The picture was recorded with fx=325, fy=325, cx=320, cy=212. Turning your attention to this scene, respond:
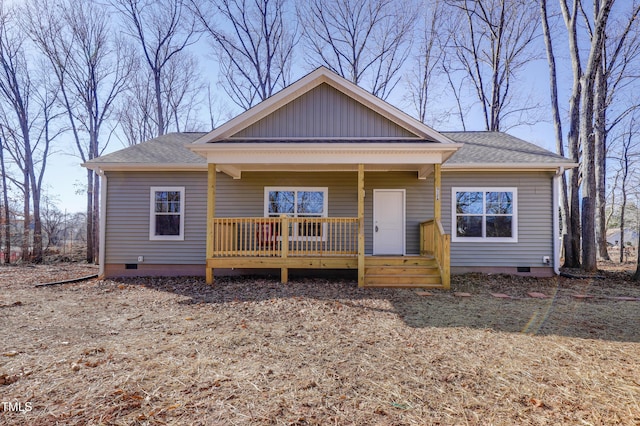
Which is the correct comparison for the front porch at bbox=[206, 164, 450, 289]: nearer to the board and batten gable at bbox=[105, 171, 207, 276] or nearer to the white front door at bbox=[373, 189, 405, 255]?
the white front door at bbox=[373, 189, 405, 255]

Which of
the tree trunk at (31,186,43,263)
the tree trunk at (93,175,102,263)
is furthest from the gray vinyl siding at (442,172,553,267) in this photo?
the tree trunk at (31,186,43,263)

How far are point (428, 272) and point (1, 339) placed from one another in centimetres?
736

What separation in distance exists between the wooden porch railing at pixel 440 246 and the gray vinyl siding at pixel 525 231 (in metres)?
1.28

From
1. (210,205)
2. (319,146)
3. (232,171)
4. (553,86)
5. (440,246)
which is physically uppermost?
(553,86)

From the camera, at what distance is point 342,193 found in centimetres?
931

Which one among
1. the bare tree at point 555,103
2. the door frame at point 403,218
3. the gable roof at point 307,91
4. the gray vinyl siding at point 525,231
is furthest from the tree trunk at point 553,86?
the gable roof at point 307,91

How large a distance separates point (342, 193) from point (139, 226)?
586cm

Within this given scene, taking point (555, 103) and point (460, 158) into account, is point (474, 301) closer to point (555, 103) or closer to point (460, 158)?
point (460, 158)

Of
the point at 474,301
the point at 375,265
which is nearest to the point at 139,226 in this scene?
the point at 375,265

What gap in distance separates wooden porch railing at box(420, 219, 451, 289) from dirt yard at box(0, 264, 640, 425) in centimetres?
67

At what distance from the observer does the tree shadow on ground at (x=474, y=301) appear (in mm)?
4676

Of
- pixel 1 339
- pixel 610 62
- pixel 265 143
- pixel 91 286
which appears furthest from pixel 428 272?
pixel 610 62

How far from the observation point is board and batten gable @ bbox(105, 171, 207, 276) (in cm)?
922

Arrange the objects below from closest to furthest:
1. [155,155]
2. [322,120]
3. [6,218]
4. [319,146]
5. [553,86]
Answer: [319,146], [322,120], [155,155], [553,86], [6,218]
